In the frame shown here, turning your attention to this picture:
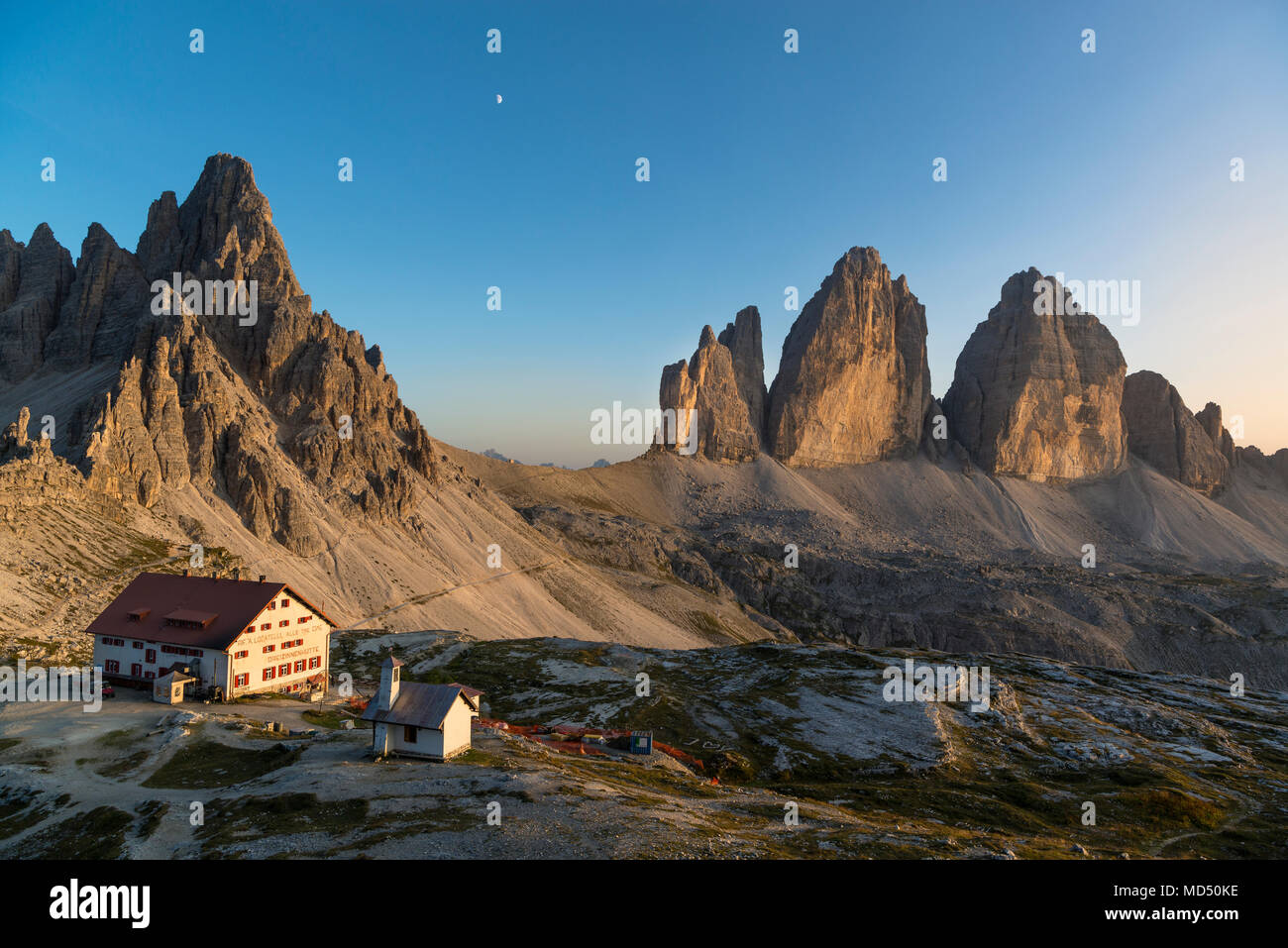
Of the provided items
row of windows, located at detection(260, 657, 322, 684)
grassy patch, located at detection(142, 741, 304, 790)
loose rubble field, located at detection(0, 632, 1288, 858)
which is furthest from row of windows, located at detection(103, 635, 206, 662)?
grassy patch, located at detection(142, 741, 304, 790)

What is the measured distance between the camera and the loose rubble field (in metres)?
27.3

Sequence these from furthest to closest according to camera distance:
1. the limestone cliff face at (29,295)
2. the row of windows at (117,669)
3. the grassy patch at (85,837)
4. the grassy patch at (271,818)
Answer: the limestone cliff face at (29,295) < the row of windows at (117,669) < the grassy patch at (85,837) < the grassy patch at (271,818)

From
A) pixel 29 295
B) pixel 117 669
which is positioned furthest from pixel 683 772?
pixel 29 295

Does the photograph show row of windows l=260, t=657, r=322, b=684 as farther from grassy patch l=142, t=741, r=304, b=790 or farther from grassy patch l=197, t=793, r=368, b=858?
grassy patch l=197, t=793, r=368, b=858

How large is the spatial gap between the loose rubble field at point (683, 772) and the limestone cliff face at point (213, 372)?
3962 cm

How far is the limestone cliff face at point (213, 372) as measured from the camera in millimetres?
101500

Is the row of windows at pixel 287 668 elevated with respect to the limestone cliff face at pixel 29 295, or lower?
lower

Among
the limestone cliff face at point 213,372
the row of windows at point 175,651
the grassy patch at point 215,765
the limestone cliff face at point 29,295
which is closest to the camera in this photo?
the grassy patch at point 215,765

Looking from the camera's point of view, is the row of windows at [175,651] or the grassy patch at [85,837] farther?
the row of windows at [175,651]

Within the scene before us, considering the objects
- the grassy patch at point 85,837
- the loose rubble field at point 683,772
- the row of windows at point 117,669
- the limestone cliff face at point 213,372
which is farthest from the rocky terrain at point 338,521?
the grassy patch at point 85,837

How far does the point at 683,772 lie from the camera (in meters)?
48.7

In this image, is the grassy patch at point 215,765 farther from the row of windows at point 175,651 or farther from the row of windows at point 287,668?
the row of windows at point 287,668

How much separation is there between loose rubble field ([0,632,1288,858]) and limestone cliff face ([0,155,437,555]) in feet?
130

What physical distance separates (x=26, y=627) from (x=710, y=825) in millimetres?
64612
